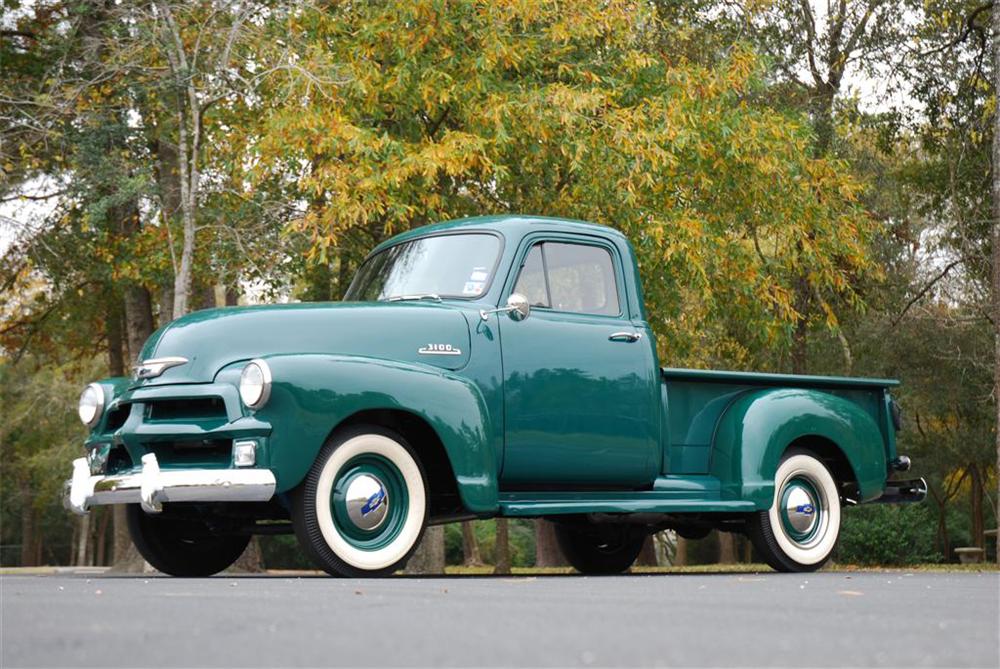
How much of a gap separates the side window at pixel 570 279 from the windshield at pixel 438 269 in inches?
Answer: 11.2

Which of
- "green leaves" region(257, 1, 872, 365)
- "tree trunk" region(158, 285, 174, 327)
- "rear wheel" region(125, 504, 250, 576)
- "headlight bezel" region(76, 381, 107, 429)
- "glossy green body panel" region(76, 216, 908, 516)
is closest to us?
"glossy green body panel" region(76, 216, 908, 516)

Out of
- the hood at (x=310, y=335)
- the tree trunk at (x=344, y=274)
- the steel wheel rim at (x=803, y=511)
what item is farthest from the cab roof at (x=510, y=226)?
the tree trunk at (x=344, y=274)

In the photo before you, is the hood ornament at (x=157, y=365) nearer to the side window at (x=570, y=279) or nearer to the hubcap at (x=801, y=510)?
the side window at (x=570, y=279)

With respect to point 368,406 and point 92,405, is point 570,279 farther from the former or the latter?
point 92,405

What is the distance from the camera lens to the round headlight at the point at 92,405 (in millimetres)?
9305

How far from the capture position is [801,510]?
10773 mm

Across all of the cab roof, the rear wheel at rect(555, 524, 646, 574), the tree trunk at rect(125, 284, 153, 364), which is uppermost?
the tree trunk at rect(125, 284, 153, 364)

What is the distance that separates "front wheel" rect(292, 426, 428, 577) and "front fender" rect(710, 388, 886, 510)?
2.66 meters

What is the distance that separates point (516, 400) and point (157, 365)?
7.43 ft

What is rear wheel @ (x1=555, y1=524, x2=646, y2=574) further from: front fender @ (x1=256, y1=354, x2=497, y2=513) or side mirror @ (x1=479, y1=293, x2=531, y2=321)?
front fender @ (x1=256, y1=354, x2=497, y2=513)

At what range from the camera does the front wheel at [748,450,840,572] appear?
10.5m

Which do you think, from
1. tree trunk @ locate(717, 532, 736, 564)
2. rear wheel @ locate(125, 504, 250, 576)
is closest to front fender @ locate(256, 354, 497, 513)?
rear wheel @ locate(125, 504, 250, 576)

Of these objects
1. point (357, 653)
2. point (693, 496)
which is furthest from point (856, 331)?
point (357, 653)

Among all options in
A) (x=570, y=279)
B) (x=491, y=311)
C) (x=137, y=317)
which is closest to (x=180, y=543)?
(x=491, y=311)
